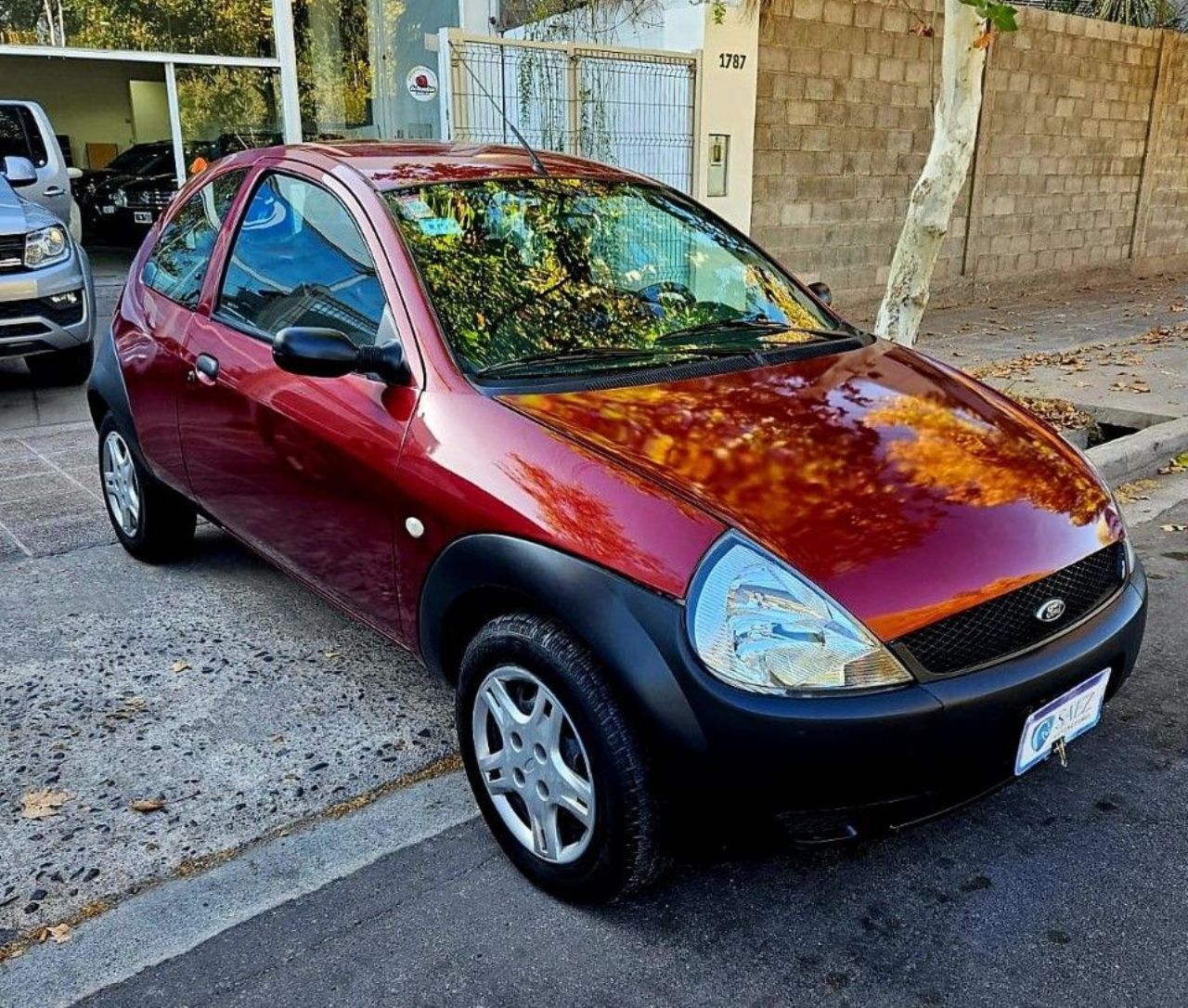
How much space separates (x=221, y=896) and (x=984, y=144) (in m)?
12.2

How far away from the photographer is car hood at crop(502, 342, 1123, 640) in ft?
7.32

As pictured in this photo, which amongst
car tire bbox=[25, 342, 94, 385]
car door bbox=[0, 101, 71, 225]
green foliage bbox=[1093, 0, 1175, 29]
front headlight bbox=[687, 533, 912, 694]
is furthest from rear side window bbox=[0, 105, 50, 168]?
green foliage bbox=[1093, 0, 1175, 29]

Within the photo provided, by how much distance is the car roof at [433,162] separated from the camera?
3.26 metres

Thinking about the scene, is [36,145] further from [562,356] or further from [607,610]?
[607,610]

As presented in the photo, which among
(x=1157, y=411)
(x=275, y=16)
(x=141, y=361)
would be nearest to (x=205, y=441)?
(x=141, y=361)

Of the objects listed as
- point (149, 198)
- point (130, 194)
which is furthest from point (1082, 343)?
point (130, 194)

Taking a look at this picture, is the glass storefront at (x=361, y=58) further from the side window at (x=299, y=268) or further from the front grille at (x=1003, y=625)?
the front grille at (x=1003, y=625)

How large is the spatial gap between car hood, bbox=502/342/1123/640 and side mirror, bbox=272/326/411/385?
367 millimetres

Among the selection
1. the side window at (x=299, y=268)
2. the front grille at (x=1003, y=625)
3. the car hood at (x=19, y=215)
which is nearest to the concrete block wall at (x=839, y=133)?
the car hood at (x=19, y=215)

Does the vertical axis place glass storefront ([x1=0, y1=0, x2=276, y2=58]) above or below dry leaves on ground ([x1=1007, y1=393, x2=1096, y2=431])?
above

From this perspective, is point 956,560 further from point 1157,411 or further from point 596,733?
point 1157,411

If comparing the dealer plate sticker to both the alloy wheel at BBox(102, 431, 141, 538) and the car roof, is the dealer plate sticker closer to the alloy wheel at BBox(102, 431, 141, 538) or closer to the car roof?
the car roof

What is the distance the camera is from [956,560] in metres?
2.28

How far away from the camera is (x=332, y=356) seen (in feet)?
8.95
